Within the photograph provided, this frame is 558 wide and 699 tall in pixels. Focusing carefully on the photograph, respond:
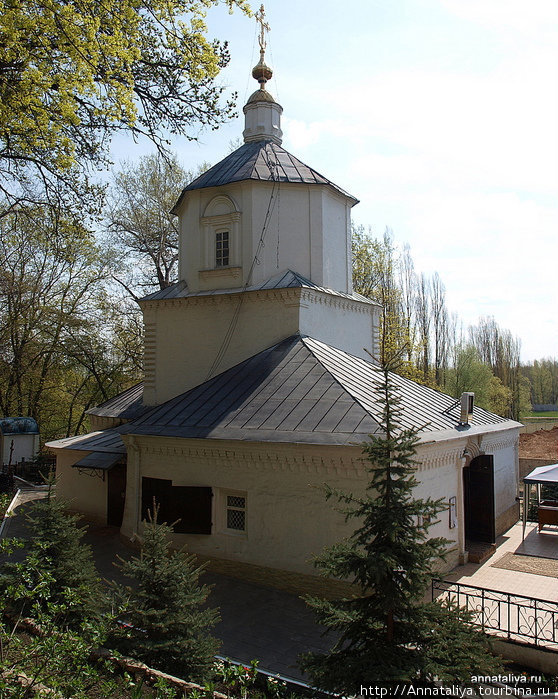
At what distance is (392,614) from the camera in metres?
5.74

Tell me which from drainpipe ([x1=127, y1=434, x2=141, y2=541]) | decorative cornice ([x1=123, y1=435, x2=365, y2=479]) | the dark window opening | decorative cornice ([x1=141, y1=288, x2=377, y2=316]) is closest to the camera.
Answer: decorative cornice ([x1=123, y1=435, x2=365, y2=479])

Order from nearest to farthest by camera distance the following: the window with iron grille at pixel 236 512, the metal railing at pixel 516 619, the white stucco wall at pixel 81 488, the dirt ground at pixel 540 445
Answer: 1. the metal railing at pixel 516 619
2. the window with iron grille at pixel 236 512
3. the white stucco wall at pixel 81 488
4. the dirt ground at pixel 540 445

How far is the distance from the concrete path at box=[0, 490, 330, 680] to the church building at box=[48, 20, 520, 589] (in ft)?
1.66

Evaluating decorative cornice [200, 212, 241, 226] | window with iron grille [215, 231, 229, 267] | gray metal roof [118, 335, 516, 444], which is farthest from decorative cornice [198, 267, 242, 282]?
gray metal roof [118, 335, 516, 444]

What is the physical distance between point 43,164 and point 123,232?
19.7m

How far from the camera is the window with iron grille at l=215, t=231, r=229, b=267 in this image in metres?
15.8

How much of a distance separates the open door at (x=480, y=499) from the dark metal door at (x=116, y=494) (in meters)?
9.65

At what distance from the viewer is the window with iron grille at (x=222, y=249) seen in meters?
15.8

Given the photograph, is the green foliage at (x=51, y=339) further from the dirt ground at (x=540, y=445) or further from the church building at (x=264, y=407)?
the dirt ground at (x=540, y=445)

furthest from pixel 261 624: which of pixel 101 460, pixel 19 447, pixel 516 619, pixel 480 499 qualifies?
pixel 19 447

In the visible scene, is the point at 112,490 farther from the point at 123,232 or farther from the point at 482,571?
the point at 123,232

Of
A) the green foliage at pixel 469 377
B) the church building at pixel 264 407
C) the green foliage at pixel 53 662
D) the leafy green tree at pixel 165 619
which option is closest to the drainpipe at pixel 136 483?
the church building at pixel 264 407

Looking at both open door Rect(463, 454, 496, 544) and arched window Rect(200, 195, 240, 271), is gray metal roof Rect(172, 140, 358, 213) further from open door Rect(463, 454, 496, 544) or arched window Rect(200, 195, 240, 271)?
open door Rect(463, 454, 496, 544)

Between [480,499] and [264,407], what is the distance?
20.8ft
